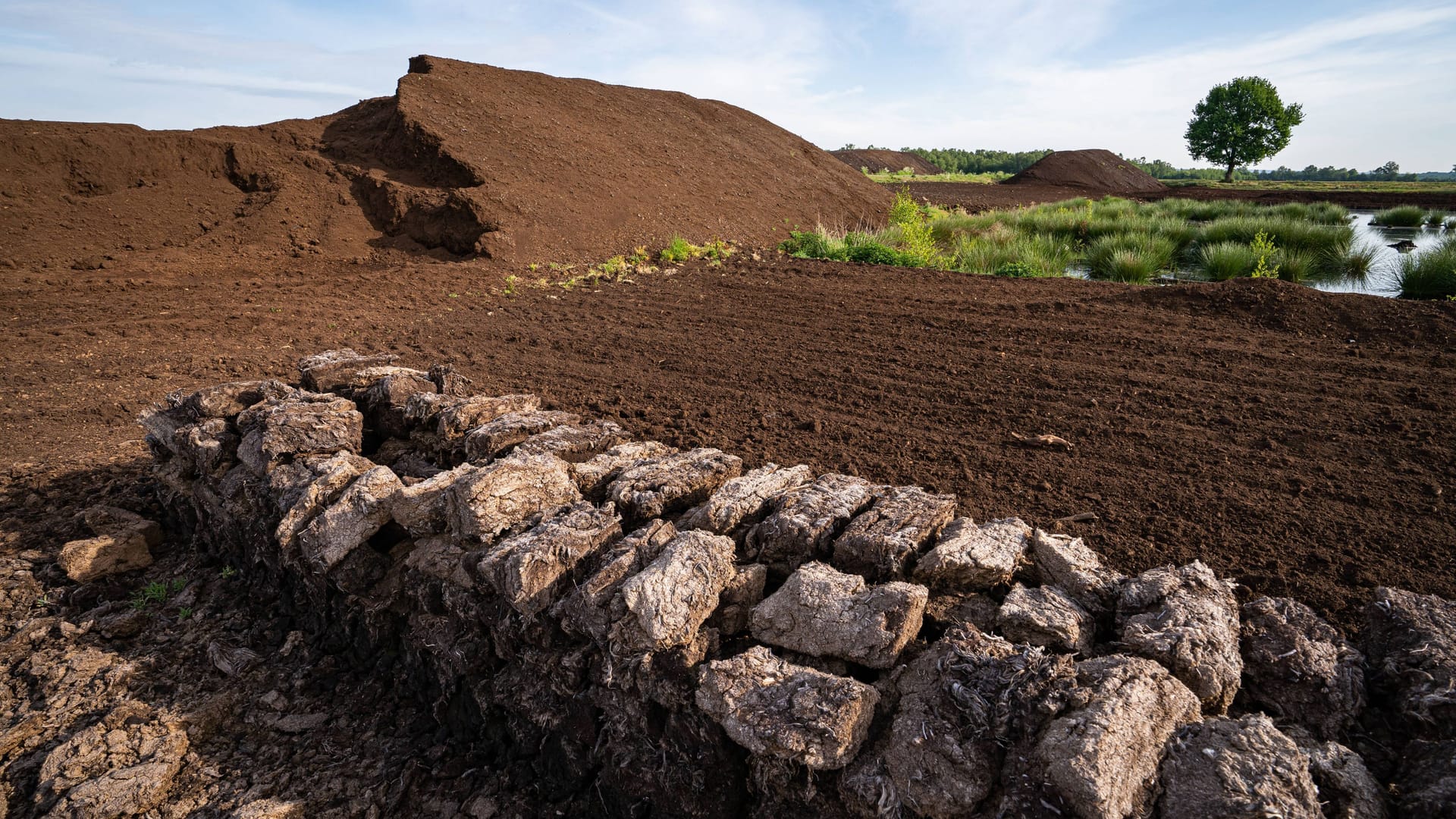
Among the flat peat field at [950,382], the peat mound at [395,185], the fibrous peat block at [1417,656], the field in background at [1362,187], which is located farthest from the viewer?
the field in background at [1362,187]

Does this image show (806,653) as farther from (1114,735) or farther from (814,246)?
(814,246)

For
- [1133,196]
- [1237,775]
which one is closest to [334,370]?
[1237,775]

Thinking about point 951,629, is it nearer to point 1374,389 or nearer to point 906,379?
point 906,379

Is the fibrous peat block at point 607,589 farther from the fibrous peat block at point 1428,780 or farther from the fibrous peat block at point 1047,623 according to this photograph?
the fibrous peat block at point 1428,780

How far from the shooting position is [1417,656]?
1870 mm

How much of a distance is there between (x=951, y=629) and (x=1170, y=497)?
7.13 feet

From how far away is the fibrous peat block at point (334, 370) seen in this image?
4508 mm

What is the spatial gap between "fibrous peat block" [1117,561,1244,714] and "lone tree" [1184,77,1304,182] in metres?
54.3

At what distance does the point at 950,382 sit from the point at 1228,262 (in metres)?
7.14

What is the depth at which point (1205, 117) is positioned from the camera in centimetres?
4600

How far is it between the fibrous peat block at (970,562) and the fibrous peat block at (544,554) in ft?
3.55

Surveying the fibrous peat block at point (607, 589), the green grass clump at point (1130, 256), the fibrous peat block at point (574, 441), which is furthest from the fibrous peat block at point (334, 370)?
the green grass clump at point (1130, 256)

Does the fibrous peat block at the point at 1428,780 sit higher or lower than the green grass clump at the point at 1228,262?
→ lower

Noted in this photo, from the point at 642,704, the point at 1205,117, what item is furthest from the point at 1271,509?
the point at 1205,117
